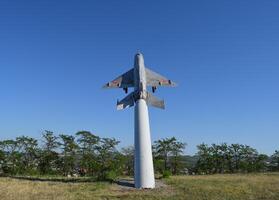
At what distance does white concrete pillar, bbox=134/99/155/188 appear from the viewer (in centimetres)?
2683

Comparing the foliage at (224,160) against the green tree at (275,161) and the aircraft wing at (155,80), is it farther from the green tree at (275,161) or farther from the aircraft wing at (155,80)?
the aircraft wing at (155,80)

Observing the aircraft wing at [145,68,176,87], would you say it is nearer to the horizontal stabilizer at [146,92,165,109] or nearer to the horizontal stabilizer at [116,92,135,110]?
the horizontal stabilizer at [146,92,165,109]

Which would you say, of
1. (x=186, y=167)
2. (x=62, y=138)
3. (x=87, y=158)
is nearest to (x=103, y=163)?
(x=87, y=158)

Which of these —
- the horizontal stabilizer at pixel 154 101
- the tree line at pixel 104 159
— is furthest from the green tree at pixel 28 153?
the horizontal stabilizer at pixel 154 101

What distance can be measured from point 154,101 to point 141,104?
279cm

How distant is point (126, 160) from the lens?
152 feet

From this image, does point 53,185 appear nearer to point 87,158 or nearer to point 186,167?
point 87,158

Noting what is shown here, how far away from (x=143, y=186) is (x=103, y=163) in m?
18.0

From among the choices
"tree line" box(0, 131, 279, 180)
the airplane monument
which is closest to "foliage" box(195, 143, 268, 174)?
"tree line" box(0, 131, 279, 180)

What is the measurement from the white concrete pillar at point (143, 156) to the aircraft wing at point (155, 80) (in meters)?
6.10

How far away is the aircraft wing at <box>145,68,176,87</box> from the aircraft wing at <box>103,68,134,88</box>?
1.54 m

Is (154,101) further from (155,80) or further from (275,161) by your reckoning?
(275,161)

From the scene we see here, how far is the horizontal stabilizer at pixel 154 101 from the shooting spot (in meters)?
30.9

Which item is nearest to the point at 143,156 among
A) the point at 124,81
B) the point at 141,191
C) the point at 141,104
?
the point at 141,191
